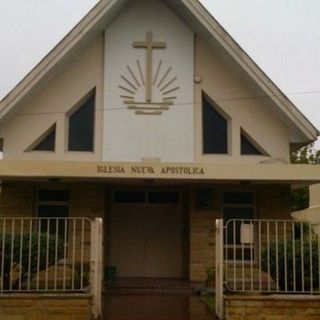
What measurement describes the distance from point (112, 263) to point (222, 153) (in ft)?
13.1

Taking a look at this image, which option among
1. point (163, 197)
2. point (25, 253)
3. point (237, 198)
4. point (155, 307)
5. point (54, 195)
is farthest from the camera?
point (163, 197)

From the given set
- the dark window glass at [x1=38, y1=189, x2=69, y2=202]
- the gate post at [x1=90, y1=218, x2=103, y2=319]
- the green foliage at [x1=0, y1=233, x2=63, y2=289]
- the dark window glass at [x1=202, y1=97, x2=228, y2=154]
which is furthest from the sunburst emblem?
the green foliage at [x1=0, y1=233, x2=63, y2=289]

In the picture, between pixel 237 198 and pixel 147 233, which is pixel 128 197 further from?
pixel 237 198

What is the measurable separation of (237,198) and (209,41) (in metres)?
4.01

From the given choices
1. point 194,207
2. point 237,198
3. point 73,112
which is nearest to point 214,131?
point 237,198

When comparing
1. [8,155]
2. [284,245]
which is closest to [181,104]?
[8,155]

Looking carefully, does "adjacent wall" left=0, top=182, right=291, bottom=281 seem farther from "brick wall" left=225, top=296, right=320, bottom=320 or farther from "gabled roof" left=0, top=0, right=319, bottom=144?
"brick wall" left=225, top=296, right=320, bottom=320

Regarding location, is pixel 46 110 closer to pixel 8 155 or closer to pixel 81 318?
pixel 8 155

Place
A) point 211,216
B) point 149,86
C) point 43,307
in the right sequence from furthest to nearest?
point 211,216
point 149,86
point 43,307

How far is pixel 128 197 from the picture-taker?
17000 mm

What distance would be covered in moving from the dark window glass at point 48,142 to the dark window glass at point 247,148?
184 inches

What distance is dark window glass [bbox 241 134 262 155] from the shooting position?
16.2 meters

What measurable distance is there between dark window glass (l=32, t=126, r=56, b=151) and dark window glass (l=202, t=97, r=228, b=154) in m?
A: 3.71

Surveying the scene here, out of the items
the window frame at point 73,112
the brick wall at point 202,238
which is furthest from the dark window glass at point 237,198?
the window frame at point 73,112
